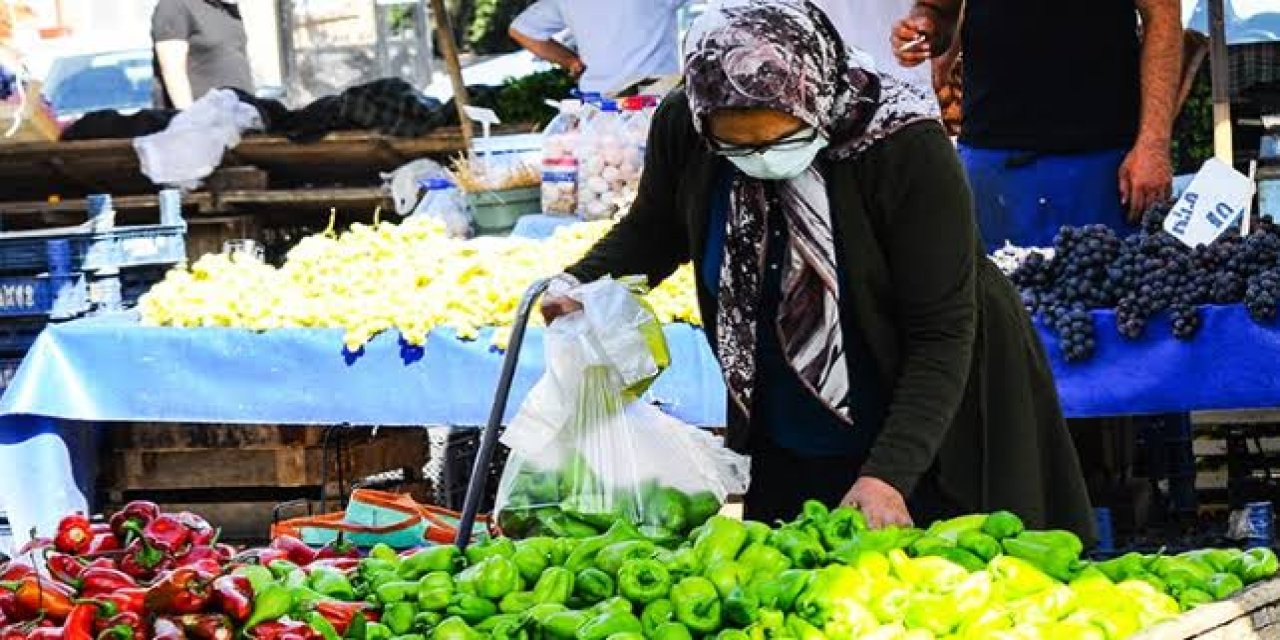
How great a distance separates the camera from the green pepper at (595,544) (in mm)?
3080

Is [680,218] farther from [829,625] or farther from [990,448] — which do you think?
[829,625]

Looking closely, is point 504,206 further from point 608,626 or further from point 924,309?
point 608,626

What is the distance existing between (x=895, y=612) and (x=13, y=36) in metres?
7.65

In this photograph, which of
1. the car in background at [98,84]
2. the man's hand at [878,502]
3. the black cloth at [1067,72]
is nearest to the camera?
the man's hand at [878,502]

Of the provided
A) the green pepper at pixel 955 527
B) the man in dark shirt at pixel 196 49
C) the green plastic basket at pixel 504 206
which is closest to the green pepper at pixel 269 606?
the green pepper at pixel 955 527

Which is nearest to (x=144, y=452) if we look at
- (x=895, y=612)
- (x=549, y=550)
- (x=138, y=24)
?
(x=549, y=550)

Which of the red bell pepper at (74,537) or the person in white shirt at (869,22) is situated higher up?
the person in white shirt at (869,22)

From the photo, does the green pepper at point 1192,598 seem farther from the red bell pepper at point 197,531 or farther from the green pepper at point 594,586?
the red bell pepper at point 197,531

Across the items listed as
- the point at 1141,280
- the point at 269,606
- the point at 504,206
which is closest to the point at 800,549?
the point at 269,606

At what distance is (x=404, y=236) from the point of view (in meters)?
6.79

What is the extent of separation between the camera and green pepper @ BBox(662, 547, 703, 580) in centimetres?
295

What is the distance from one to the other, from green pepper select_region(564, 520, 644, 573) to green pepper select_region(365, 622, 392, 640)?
0.29 m

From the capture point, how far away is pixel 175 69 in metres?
11.7

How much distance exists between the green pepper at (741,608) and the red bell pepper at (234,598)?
2.20ft
